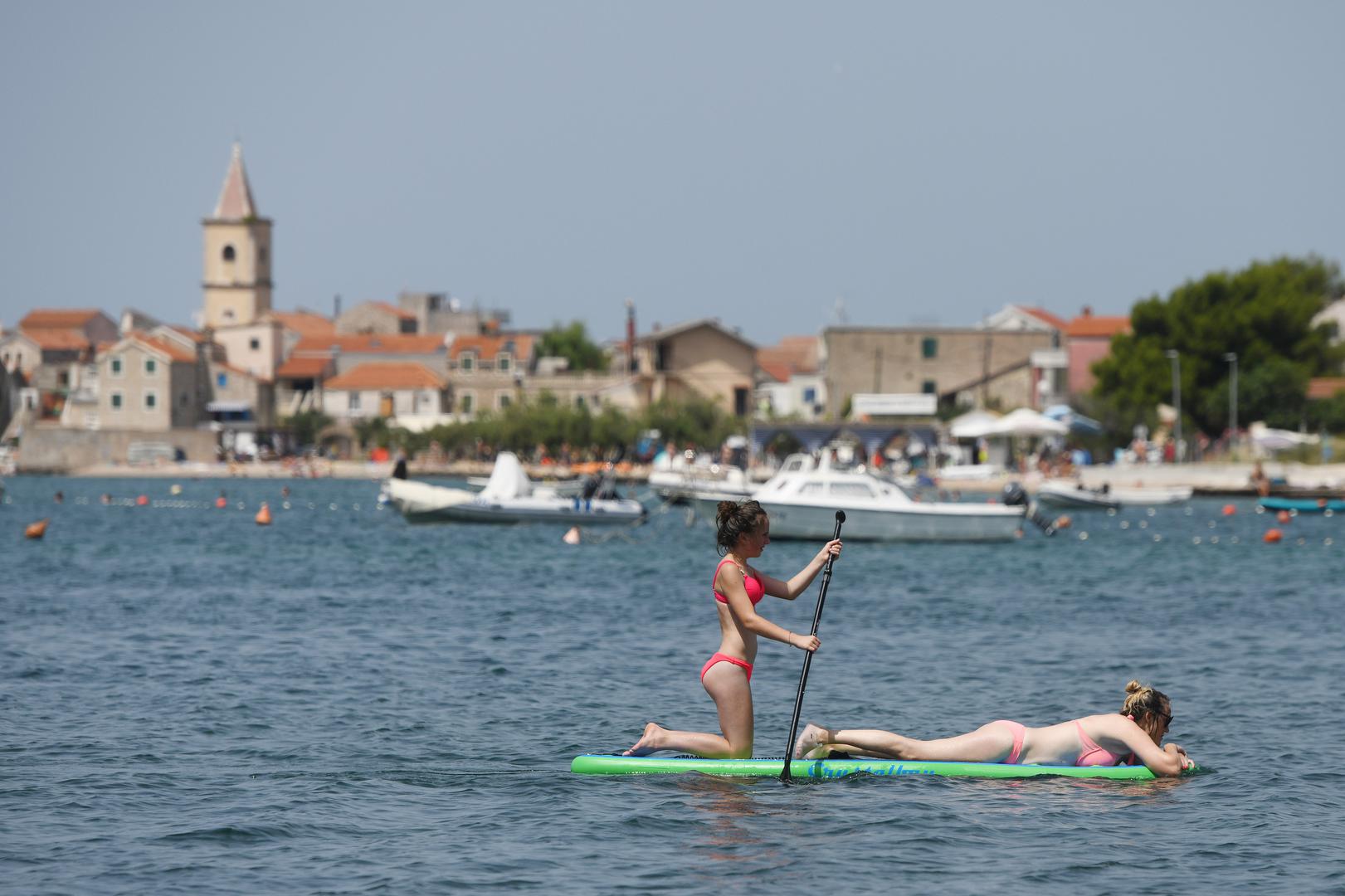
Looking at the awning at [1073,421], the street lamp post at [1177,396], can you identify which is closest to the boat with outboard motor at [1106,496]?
the street lamp post at [1177,396]

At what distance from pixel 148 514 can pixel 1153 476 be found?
40.4 metres

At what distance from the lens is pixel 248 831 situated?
1190cm

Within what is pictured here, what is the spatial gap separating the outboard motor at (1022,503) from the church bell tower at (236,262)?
95.0 meters

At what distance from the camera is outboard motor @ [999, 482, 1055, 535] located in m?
48.2

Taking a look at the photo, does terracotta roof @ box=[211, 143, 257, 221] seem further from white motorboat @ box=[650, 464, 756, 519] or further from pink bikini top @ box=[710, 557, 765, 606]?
pink bikini top @ box=[710, 557, 765, 606]

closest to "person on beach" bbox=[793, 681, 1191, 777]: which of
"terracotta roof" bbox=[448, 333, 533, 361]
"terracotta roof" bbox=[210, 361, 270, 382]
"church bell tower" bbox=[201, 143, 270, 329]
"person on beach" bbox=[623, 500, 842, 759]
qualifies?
"person on beach" bbox=[623, 500, 842, 759]

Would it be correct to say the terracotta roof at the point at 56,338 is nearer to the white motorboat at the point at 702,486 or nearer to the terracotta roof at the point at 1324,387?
the white motorboat at the point at 702,486

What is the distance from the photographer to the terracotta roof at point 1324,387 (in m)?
83.5

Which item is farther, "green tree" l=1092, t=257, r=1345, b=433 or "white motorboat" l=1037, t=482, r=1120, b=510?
"green tree" l=1092, t=257, r=1345, b=433

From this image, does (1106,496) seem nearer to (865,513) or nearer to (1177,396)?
(1177,396)

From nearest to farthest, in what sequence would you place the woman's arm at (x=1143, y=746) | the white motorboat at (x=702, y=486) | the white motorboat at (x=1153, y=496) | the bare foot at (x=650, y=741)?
the bare foot at (x=650, y=741), the woman's arm at (x=1143, y=746), the white motorboat at (x=702, y=486), the white motorboat at (x=1153, y=496)

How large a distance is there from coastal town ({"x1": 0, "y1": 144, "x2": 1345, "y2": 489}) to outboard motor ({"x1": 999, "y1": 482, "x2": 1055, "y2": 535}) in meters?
37.7

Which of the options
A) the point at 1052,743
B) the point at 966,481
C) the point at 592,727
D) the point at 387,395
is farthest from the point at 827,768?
the point at 387,395

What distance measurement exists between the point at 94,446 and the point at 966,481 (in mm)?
57208
